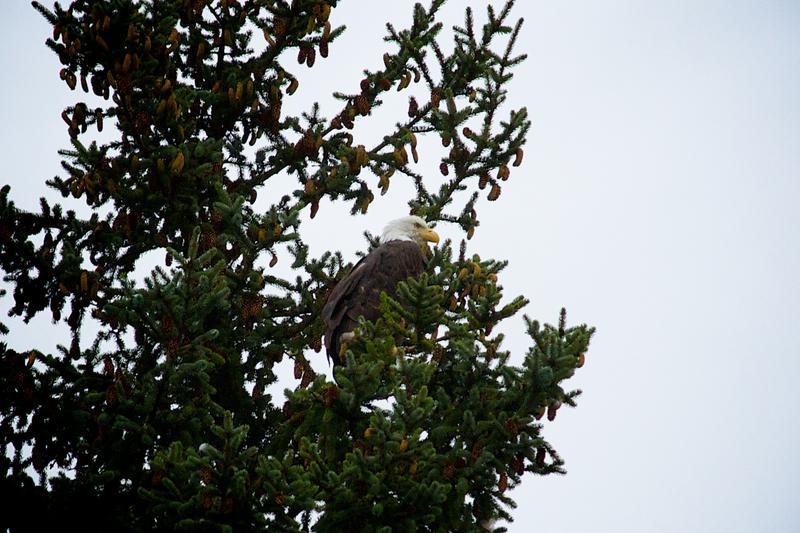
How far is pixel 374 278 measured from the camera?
272 inches

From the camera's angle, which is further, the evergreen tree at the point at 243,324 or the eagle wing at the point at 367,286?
the eagle wing at the point at 367,286

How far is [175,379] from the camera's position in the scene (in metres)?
4.64

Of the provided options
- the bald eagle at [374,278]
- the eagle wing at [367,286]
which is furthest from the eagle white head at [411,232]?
the eagle wing at [367,286]

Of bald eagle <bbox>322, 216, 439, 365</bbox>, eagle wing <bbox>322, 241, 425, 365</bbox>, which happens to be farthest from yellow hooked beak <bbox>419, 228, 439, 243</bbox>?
eagle wing <bbox>322, 241, 425, 365</bbox>

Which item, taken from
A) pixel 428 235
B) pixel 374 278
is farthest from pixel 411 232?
pixel 374 278

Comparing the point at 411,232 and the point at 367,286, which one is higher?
the point at 411,232

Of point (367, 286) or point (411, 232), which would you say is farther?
point (411, 232)

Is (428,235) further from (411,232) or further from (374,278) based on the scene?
(374,278)

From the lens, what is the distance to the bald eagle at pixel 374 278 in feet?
20.9

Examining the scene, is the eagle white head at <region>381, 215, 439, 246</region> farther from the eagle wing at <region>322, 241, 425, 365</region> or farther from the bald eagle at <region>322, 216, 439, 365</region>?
the eagle wing at <region>322, 241, 425, 365</region>

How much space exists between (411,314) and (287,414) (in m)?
1.06

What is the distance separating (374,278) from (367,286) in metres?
0.17

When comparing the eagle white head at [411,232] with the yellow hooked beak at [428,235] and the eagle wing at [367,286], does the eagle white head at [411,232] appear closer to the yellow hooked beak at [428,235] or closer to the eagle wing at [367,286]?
the yellow hooked beak at [428,235]

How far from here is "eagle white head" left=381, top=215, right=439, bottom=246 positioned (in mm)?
7969
